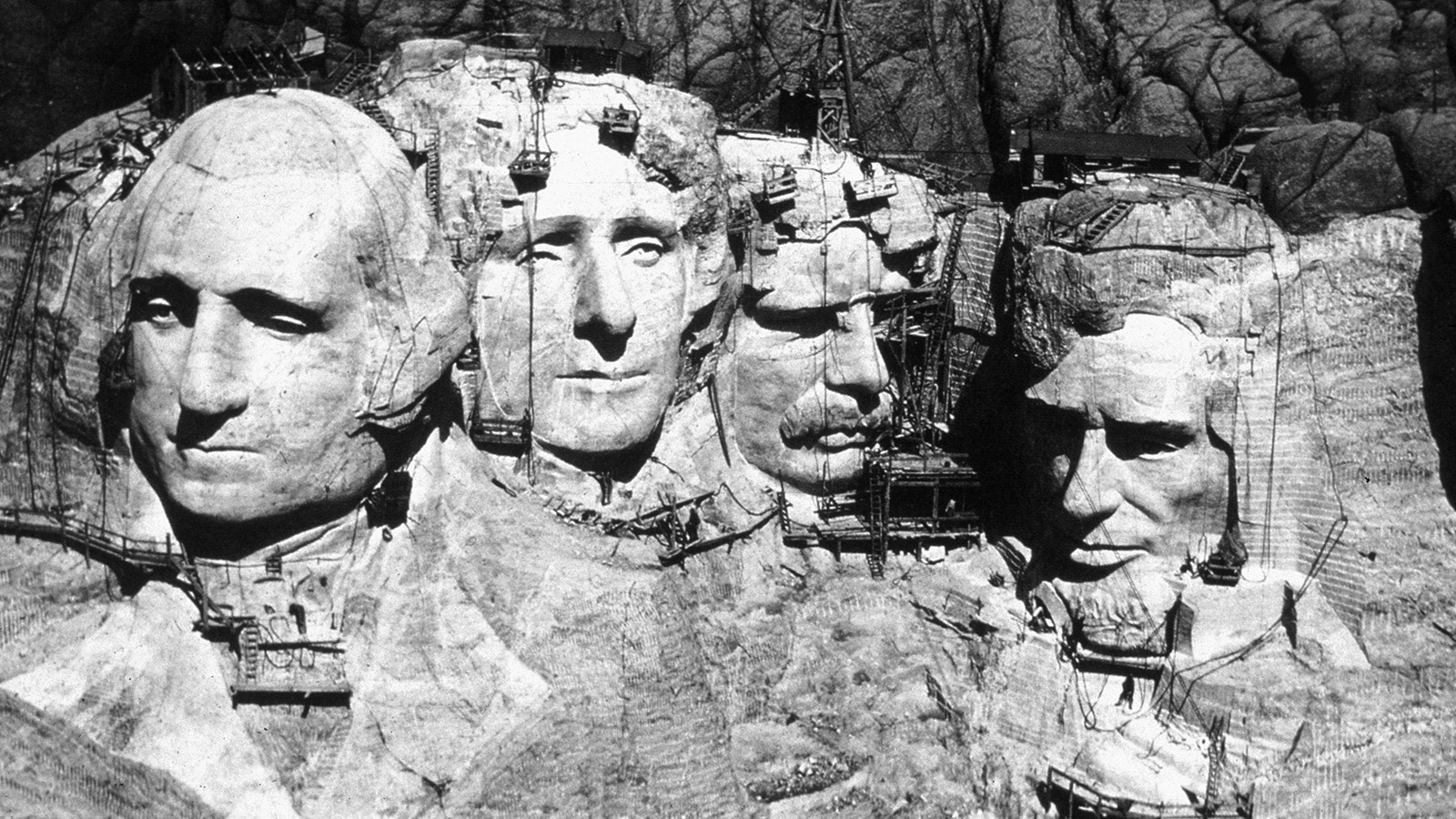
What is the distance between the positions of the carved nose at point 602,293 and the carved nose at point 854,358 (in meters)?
4.47

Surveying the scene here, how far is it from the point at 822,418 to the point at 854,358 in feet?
3.74

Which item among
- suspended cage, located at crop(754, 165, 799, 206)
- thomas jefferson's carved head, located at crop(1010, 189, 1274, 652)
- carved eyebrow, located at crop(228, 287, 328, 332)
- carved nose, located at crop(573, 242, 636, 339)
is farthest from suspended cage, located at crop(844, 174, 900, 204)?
carved eyebrow, located at crop(228, 287, 328, 332)

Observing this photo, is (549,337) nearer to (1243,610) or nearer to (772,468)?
(772,468)

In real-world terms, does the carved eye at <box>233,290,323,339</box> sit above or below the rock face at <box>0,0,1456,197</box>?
below

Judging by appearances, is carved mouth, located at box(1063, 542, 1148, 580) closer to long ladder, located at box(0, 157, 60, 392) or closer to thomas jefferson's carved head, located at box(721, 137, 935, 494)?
thomas jefferson's carved head, located at box(721, 137, 935, 494)

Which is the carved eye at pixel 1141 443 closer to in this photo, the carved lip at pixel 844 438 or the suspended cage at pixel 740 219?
the carved lip at pixel 844 438

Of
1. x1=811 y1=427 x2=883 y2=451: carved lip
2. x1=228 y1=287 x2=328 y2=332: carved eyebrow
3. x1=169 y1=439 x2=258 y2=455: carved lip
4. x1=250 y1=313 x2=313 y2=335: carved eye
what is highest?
x1=228 y1=287 x2=328 y2=332: carved eyebrow

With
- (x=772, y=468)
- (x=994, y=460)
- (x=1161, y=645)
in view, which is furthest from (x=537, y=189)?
(x=1161, y=645)

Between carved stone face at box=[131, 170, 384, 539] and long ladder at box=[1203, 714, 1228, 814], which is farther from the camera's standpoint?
long ladder at box=[1203, 714, 1228, 814]

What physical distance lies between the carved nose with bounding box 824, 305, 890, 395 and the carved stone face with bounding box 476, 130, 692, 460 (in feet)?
10.5

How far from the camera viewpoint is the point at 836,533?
3969 cm

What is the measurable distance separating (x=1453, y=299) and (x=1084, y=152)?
629cm

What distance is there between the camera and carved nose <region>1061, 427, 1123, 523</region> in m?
38.5

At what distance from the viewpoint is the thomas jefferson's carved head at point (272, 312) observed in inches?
1344
